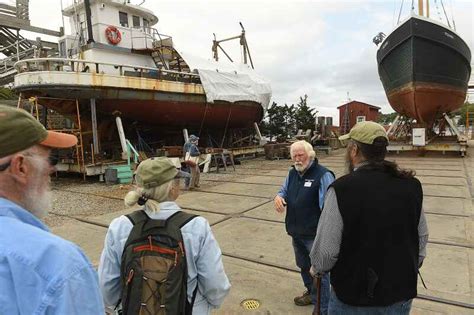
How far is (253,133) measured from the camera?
18.1 meters

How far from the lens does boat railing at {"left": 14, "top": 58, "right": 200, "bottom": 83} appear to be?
1002 cm

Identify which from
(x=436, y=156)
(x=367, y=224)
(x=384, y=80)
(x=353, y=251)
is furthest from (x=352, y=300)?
(x=384, y=80)

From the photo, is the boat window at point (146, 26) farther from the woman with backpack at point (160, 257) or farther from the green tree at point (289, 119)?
the woman with backpack at point (160, 257)

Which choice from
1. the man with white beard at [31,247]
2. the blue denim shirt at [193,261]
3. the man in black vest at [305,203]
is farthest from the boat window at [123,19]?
the man with white beard at [31,247]

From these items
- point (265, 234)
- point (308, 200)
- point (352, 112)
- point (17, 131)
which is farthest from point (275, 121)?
point (17, 131)

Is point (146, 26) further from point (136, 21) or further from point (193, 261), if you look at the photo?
point (193, 261)

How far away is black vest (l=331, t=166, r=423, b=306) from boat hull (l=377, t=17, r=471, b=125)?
44.9ft

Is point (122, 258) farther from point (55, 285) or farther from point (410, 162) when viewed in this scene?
point (410, 162)

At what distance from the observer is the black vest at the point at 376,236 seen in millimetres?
1791

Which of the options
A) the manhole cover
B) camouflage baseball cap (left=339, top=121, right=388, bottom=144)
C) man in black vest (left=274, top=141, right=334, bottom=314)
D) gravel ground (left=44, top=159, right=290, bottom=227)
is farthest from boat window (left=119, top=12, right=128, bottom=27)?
camouflage baseball cap (left=339, top=121, right=388, bottom=144)

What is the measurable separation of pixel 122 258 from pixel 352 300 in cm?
120

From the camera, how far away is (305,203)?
9.77 ft

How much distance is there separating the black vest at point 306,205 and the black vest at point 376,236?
43.2 inches

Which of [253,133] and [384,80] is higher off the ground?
[384,80]
